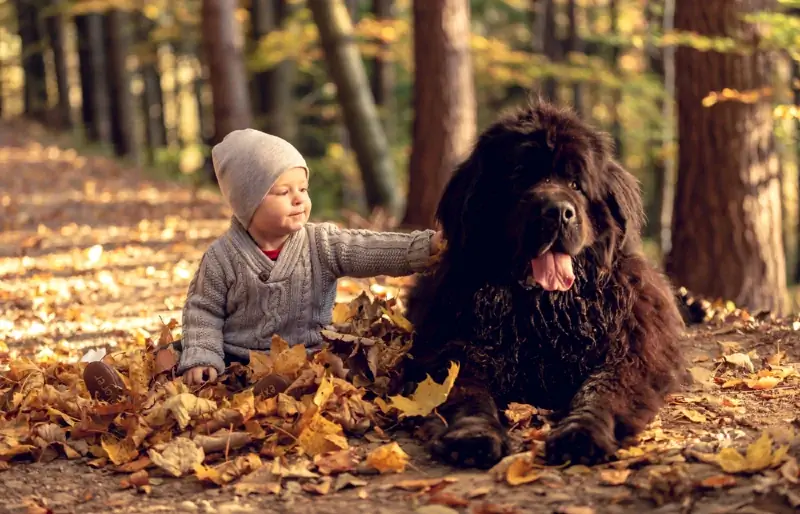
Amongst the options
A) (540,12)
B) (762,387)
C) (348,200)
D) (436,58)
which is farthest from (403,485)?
(540,12)

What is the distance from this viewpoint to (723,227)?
25.1 feet

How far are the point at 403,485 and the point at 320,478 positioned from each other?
37 centimetres

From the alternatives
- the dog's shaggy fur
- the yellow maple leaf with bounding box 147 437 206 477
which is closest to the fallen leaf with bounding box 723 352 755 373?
the dog's shaggy fur

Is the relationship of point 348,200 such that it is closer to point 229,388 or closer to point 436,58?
point 436,58

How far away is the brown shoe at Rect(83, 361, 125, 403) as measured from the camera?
4.30 metres

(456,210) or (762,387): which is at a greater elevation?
(456,210)

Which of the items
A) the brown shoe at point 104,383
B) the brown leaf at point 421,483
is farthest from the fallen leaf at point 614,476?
the brown shoe at point 104,383

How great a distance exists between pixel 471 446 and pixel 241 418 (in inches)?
43.0

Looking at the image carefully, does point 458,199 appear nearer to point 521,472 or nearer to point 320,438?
point 320,438

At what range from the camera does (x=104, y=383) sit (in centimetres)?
430

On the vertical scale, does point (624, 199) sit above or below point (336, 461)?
above

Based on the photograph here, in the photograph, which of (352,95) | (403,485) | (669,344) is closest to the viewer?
(403,485)

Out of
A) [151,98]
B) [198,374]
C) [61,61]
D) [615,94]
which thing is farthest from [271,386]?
[151,98]

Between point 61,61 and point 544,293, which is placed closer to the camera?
point 544,293
